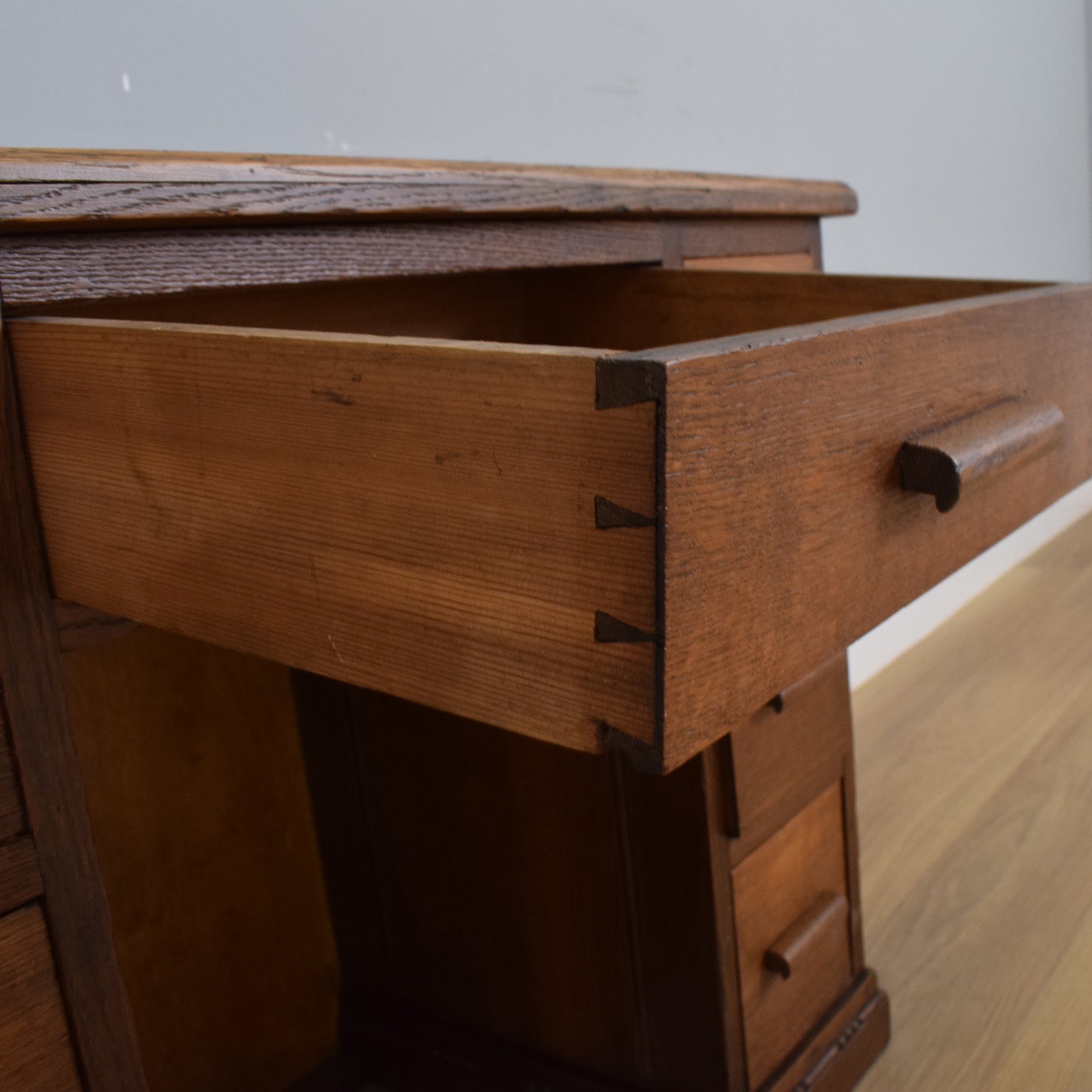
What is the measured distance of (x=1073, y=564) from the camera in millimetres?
2756

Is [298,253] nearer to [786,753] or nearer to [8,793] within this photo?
[8,793]

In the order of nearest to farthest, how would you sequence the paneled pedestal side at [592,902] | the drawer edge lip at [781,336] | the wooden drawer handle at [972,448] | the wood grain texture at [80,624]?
the drawer edge lip at [781,336], the wooden drawer handle at [972,448], the wood grain texture at [80,624], the paneled pedestal side at [592,902]

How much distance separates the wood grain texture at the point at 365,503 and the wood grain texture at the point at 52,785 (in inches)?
0.8

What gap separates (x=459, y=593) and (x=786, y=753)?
611 millimetres

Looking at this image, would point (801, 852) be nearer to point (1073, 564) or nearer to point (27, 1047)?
point (27, 1047)

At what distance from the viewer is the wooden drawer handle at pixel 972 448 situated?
50 cm

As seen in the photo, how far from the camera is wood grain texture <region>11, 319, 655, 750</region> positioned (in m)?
0.39

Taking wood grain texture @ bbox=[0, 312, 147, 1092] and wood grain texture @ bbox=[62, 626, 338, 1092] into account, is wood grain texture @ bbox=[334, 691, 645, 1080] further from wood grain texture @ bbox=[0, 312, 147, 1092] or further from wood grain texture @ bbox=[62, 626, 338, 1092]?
wood grain texture @ bbox=[0, 312, 147, 1092]

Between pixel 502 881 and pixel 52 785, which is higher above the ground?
pixel 52 785

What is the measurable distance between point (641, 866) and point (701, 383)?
63cm

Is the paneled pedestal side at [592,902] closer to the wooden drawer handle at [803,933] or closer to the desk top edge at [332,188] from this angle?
the wooden drawer handle at [803,933]

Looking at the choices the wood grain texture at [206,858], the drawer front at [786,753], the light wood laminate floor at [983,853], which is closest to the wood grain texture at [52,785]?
the wood grain texture at [206,858]

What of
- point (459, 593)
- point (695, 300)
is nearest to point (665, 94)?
point (695, 300)

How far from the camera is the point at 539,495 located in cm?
40
